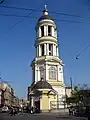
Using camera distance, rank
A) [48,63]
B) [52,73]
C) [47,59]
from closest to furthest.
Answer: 1. [47,59]
2. [48,63]
3. [52,73]

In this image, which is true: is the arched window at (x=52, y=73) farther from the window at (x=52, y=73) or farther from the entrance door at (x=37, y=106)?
the entrance door at (x=37, y=106)

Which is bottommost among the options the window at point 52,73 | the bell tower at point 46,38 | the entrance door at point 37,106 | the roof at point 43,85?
the entrance door at point 37,106

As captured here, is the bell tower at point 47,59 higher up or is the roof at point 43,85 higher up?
the bell tower at point 47,59

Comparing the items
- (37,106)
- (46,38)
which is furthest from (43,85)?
(46,38)

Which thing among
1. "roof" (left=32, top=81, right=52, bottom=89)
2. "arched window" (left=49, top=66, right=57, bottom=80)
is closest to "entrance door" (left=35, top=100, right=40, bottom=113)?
"roof" (left=32, top=81, right=52, bottom=89)

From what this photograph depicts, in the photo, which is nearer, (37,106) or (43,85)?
(37,106)

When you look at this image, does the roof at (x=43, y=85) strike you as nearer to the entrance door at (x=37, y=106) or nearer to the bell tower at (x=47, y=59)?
the entrance door at (x=37, y=106)

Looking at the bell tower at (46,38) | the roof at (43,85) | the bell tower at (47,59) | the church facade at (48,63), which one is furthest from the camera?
the bell tower at (46,38)

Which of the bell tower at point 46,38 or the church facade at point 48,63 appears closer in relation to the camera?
the church facade at point 48,63

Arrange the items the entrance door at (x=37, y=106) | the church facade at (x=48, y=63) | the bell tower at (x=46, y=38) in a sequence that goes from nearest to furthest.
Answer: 1. the entrance door at (x=37, y=106)
2. the church facade at (x=48, y=63)
3. the bell tower at (x=46, y=38)

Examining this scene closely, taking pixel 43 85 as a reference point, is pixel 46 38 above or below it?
above

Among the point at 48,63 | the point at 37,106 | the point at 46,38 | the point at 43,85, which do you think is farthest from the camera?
the point at 46,38

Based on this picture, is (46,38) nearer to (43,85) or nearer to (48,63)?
(48,63)

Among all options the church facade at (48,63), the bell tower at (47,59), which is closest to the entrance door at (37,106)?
the church facade at (48,63)
